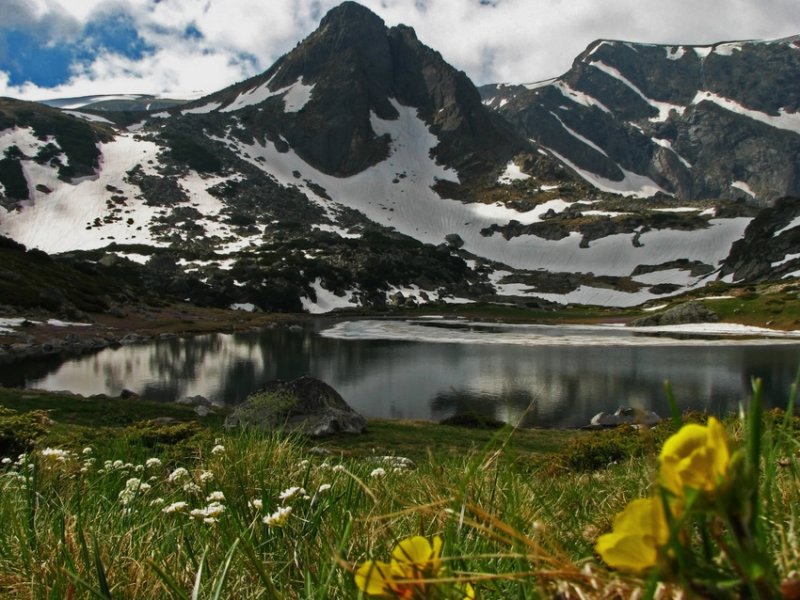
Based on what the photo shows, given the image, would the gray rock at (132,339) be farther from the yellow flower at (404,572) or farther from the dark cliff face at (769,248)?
the dark cliff face at (769,248)

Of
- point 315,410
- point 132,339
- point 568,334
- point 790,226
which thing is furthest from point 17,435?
point 790,226

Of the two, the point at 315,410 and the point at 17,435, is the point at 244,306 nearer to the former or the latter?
the point at 315,410

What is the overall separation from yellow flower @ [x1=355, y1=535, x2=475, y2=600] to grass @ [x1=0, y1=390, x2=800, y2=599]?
5 centimetres

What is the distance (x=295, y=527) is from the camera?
244 cm

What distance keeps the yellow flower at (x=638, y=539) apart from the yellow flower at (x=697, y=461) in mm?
31

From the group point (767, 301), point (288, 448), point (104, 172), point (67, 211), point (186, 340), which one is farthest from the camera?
point (104, 172)

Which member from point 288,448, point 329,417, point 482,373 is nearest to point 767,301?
point 482,373

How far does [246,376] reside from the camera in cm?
4338

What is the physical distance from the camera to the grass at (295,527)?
120 cm

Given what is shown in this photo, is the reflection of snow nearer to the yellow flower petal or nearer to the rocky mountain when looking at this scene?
the rocky mountain

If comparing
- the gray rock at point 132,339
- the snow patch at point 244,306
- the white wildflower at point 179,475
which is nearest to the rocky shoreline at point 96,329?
the gray rock at point 132,339

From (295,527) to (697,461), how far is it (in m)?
2.18

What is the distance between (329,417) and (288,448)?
19757 mm

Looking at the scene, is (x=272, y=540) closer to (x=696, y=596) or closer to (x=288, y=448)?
(x=288, y=448)
